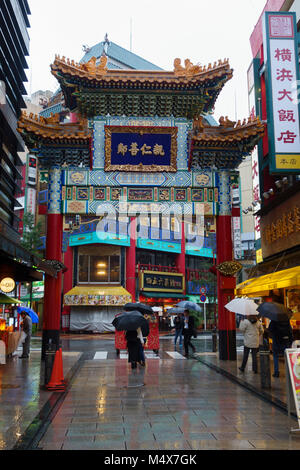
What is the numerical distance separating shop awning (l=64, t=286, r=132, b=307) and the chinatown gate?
885 inches

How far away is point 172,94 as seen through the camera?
18.5 m

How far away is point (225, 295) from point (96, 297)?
24.0 meters

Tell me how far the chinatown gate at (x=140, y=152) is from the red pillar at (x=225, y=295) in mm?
39

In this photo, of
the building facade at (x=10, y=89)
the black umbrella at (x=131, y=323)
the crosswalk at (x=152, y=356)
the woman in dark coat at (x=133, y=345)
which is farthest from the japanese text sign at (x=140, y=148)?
the crosswalk at (x=152, y=356)

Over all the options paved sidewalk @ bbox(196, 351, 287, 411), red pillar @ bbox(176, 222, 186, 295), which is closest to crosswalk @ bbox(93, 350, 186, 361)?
paved sidewalk @ bbox(196, 351, 287, 411)

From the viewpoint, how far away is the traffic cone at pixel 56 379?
1102cm

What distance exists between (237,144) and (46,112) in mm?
45865

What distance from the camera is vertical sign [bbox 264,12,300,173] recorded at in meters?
17.1

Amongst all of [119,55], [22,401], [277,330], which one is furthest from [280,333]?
[119,55]

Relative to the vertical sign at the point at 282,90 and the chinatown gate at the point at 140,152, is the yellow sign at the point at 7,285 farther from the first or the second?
the vertical sign at the point at 282,90

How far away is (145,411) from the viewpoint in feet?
29.3
